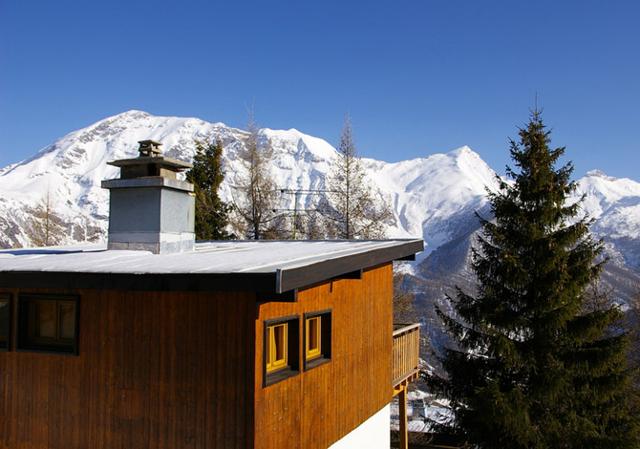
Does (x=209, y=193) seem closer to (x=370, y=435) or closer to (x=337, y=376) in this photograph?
(x=370, y=435)

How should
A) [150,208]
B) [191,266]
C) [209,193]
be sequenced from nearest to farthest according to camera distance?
[191,266], [150,208], [209,193]

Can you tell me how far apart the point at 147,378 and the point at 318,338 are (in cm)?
276

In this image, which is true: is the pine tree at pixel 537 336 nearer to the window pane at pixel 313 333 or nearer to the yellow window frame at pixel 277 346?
the window pane at pixel 313 333

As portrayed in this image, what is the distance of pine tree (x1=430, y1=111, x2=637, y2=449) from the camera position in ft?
40.1

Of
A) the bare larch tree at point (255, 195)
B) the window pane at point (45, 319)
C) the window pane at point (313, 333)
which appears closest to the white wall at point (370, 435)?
the window pane at point (313, 333)

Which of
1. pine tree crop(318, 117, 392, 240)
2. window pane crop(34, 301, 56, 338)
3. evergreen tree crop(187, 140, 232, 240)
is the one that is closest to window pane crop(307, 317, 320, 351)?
window pane crop(34, 301, 56, 338)

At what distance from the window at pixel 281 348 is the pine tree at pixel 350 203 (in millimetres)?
15778

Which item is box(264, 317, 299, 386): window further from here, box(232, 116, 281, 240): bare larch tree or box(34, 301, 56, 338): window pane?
box(232, 116, 281, 240): bare larch tree

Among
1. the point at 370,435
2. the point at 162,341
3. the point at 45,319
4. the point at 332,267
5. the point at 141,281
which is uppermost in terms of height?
the point at 332,267

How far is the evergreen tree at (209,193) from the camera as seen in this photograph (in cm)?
2430

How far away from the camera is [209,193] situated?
87.1 feet

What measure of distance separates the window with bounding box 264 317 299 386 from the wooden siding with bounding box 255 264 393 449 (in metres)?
0.10

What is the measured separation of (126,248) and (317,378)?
11.4 ft

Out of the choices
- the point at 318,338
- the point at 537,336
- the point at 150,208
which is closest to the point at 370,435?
the point at 318,338
